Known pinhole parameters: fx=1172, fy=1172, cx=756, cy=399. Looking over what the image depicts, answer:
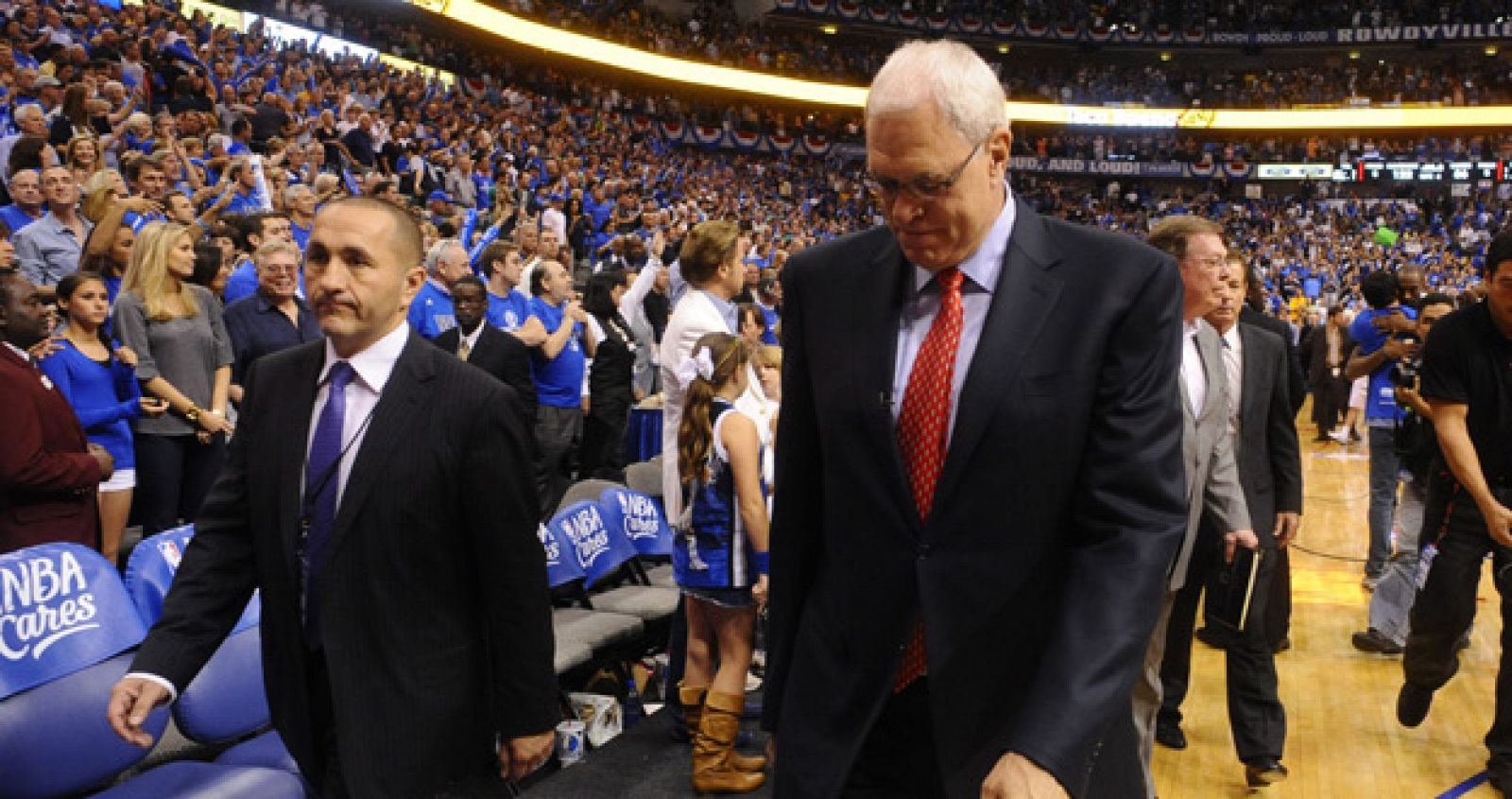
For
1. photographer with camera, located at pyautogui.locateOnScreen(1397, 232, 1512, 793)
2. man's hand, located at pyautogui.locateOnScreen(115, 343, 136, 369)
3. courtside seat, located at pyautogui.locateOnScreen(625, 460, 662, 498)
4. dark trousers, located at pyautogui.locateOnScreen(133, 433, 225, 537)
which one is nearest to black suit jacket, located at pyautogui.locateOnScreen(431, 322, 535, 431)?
courtside seat, located at pyautogui.locateOnScreen(625, 460, 662, 498)

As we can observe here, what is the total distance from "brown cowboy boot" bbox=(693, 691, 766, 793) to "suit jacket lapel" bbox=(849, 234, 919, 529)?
2.38 metres

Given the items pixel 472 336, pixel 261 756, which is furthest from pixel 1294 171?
pixel 261 756

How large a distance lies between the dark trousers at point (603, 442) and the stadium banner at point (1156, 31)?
101 feet

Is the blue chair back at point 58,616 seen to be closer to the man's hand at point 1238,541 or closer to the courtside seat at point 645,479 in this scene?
the courtside seat at point 645,479

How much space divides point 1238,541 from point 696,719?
6.15 feet

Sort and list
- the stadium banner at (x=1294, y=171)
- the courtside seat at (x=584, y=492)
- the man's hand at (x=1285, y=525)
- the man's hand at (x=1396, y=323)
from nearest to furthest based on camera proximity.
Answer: the man's hand at (x=1285, y=525)
the courtside seat at (x=584, y=492)
the man's hand at (x=1396, y=323)
the stadium banner at (x=1294, y=171)

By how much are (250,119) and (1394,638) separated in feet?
36.8

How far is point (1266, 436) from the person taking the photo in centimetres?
397

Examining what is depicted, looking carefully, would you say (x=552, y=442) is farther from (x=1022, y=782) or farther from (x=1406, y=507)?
(x=1022, y=782)

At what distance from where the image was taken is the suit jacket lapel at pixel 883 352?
1587mm

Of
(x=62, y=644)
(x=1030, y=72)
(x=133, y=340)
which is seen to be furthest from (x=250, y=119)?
(x=1030, y=72)

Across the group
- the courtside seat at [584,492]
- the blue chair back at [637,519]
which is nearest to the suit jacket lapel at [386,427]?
the blue chair back at [637,519]

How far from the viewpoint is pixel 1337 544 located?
26.0 feet

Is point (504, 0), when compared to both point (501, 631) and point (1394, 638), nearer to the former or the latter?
point (1394, 638)
